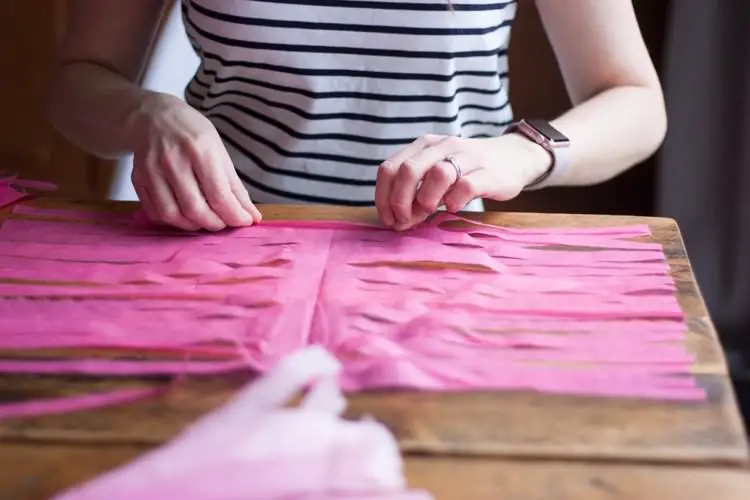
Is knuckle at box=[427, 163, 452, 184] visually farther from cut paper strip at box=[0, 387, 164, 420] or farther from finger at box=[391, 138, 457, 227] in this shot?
cut paper strip at box=[0, 387, 164, 420]

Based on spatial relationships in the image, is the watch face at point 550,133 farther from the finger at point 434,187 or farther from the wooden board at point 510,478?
the wooden board at point 510,478

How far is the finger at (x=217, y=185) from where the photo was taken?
2.23 feet

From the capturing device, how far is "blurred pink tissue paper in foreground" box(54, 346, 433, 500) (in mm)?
405

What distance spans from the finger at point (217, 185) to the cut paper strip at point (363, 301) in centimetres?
1

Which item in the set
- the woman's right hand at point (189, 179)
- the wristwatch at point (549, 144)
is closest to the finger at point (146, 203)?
the woman's right hand at point (189, 179)

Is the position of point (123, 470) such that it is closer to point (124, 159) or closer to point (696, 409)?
point (696, 409)

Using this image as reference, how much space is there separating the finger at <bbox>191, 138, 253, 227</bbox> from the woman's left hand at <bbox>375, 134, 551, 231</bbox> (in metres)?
0.11

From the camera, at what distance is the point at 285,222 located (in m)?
0.70

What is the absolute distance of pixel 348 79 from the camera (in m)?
0.90

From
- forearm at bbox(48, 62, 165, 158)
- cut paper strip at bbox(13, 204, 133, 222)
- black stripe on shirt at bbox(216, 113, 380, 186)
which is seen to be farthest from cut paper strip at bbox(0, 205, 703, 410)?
black stripe on shirt at bbox(216, 113, 380, 186)

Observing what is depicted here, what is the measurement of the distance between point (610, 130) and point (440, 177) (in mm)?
272

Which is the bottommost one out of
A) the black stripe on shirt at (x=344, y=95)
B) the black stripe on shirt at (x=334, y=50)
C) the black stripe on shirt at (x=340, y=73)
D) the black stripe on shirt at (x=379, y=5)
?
the black stripe on shirt at (x=344, y=95)

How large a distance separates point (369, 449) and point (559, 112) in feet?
4.18

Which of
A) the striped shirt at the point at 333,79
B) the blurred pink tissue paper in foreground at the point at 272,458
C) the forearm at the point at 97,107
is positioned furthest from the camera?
the striped shirt at the point at 333,79
